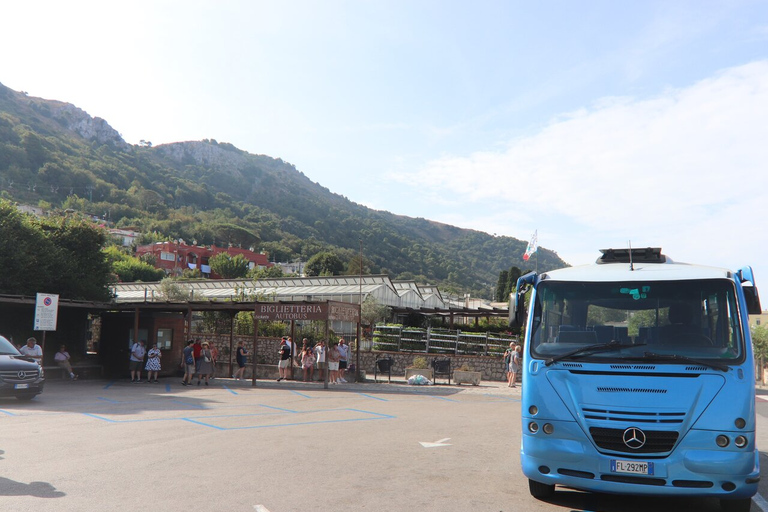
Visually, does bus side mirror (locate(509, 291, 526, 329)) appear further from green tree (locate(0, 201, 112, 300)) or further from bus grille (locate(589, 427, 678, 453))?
green tree (locate(0, 201, 112, 300))

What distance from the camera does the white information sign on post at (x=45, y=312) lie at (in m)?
19.2

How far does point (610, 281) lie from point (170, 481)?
17.6 feet

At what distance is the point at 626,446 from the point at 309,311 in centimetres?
1632

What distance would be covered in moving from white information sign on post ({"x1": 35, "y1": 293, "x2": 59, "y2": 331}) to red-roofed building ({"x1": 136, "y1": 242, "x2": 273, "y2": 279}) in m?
80.3

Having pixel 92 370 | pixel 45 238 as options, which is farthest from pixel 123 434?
pixel 45 238

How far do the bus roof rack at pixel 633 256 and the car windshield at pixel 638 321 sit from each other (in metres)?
0.95

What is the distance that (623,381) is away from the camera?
589cm

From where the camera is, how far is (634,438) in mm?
5703

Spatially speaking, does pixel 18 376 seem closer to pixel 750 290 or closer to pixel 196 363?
pixel 196 363

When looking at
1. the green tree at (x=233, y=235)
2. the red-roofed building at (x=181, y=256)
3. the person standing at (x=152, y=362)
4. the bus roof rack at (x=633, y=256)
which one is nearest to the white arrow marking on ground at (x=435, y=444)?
the bus roof rack at (x=633, y=256)

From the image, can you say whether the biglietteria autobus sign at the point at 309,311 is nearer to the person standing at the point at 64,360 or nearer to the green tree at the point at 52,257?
the person standing at the point at 64,360

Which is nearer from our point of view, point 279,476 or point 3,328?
point 279,476

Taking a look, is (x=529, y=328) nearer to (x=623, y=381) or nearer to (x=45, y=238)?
(x=623, y=381)

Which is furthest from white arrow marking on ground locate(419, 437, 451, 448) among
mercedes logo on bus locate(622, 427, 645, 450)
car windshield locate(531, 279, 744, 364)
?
mercedes logo on bus locate(622, 427, 645, 450)
